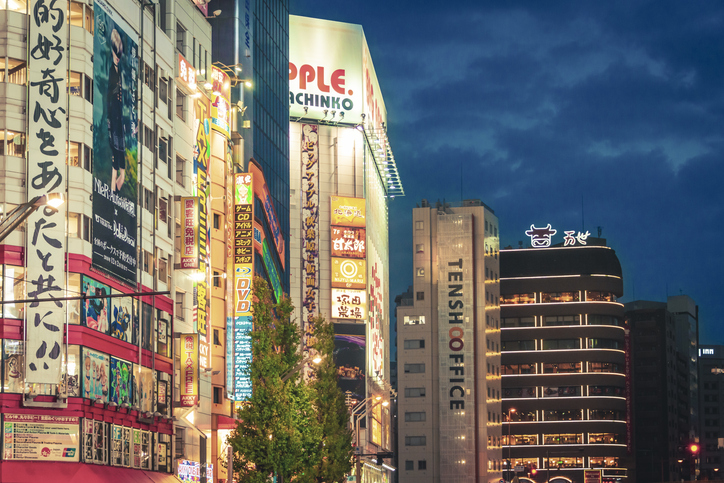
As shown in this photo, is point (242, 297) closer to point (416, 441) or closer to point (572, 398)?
point (416, 441)

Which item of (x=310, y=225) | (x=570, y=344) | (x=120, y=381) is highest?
(x=310, y=225)

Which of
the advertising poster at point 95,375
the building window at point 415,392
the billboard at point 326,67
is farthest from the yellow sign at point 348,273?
the advertising poster at point 95,375

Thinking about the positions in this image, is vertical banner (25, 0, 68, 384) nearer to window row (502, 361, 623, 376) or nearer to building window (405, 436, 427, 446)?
building window (405, 436, 427, 446)

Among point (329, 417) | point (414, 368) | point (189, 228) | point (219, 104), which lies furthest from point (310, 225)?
point (329, 417)

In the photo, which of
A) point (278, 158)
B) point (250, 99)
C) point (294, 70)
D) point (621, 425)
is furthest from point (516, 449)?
point (250, 99)

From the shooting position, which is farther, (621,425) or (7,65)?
(621,425)

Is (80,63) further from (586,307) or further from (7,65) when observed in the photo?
(586,307)

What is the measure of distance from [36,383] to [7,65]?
15.0m

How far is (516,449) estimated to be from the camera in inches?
7608

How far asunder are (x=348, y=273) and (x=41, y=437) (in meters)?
83.0

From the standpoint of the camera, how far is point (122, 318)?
57.4 metres

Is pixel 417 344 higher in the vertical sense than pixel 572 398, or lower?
higher

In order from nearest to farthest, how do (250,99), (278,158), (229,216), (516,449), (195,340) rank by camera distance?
(195,340) → (229,216) → (250,99) → (278,158) → (516,449)

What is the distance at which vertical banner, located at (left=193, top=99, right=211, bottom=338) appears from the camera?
2670 inches
